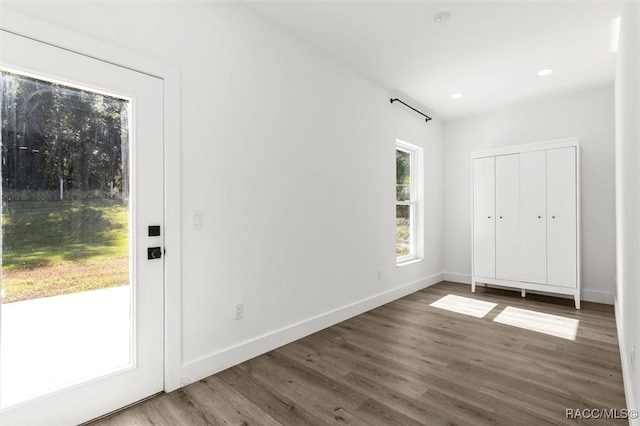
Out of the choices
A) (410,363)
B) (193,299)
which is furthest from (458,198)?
(193,299)

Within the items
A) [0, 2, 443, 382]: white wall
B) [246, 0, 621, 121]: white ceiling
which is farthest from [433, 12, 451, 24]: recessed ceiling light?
[0, 2, 443, 382]: white wall

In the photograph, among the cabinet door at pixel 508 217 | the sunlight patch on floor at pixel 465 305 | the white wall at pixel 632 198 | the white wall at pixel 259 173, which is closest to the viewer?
the white wall at pixel 632 198

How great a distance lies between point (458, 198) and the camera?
203 inches

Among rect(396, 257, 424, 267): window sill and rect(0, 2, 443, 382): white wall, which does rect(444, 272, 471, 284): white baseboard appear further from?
rect(0, 2, 443, 382): white wall

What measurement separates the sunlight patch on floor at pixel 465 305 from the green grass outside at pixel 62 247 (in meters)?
3.31

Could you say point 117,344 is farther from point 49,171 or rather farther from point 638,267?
point 638,267

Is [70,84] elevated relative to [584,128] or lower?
lower

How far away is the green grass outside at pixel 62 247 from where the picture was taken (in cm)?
151

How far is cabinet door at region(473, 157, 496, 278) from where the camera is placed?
171 inches

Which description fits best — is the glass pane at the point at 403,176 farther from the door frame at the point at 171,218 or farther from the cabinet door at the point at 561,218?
the door frame at the point at 171,218

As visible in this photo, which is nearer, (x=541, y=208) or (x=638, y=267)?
(x=638, y=267)

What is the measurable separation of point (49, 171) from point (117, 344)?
100cm

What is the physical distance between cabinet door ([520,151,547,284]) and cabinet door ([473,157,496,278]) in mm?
→ 341

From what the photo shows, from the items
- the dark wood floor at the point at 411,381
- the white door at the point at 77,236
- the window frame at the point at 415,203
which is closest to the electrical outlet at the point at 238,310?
the dark wood floor at the point at 411,381
